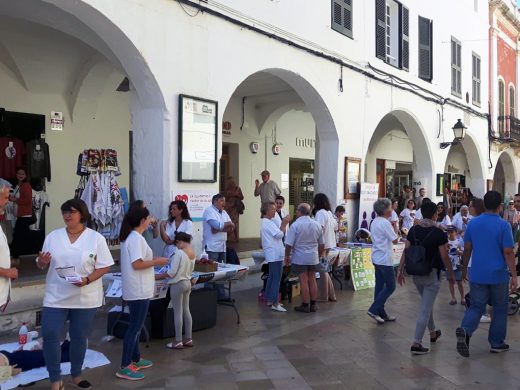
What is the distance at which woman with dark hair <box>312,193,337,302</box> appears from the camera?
26.9 feet

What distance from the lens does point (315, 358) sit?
→ 5.66 meters

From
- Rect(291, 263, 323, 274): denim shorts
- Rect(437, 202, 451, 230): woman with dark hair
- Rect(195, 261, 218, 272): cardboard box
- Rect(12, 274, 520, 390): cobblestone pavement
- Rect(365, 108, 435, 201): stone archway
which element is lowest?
Rect(12, 274, 520, 390): cobblestone pavement

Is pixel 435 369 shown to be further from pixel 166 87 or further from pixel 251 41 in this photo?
pixel 251 41

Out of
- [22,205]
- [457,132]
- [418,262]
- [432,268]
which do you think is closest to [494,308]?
[432,268]

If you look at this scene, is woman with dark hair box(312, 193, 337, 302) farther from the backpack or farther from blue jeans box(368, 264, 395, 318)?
the backpack

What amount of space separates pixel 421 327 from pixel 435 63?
1119cm

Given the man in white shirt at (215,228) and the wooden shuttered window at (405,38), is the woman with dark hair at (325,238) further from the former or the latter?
the wooden shuttered window at (405,38)

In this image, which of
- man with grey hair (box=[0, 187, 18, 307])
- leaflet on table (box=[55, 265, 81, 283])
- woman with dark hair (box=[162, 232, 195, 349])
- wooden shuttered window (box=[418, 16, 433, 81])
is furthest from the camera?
wooden shuttered window (box=[418, 16, 433, 81])

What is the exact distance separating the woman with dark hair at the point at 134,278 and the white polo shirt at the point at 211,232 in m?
2.47

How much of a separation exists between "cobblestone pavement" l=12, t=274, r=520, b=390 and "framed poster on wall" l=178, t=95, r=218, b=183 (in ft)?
6.60

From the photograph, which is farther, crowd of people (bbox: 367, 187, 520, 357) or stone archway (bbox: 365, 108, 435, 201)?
stone archway (bbox: 365, 108, 435, 201)

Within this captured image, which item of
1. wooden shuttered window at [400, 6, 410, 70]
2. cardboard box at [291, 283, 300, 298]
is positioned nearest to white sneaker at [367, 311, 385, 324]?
cardboard box at [291, 283, 300, 298]

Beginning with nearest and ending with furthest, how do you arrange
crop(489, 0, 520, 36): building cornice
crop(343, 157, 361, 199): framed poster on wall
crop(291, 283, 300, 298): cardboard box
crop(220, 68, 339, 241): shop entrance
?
crop(291, 283, 300, 298): cardboard box < crop(220, 68, 339, 241): shop entrance < crop(343, 157, 361, 199): framed poster on wall < crop(489, 0, 520, 36): building cornice

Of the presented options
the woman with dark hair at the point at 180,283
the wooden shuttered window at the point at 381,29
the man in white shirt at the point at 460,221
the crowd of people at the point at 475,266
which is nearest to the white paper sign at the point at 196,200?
the woman with dark hair at the point at 180,283
